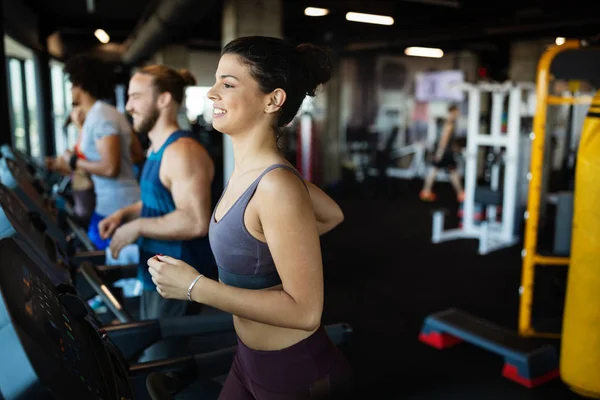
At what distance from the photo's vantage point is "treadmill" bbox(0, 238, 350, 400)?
21.5 inches

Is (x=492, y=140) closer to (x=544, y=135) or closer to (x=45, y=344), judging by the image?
(x=544, y=135)

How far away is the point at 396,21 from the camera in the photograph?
10062 millimetres

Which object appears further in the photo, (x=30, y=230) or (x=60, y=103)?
(x=60, y=103)

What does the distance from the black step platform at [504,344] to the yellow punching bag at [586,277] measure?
0.22 meters

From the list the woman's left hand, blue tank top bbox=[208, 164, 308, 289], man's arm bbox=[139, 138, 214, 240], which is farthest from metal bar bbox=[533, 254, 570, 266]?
the woman's left hand

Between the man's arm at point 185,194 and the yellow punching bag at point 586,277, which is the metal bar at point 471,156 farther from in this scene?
the man's arm at point 185,194

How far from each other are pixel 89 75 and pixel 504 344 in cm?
269

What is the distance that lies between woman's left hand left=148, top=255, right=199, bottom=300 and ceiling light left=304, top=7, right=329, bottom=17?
7.76m

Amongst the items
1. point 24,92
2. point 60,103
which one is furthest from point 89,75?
point 60,103

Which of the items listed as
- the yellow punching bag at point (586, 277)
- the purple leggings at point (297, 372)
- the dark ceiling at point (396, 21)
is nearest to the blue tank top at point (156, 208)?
the purple leggings at point (297, 372)

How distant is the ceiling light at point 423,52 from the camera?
12492mm

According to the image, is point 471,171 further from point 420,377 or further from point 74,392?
point 74,392

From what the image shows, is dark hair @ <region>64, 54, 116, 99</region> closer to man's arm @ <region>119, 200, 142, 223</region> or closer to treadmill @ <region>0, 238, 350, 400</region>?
man's arm @ <region>119, 200, 142, 223</region>

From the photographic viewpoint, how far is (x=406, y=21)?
10.1 meters
